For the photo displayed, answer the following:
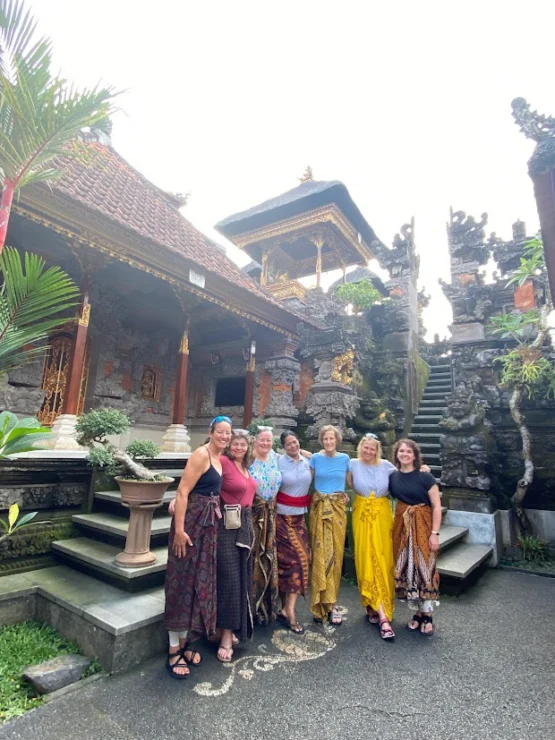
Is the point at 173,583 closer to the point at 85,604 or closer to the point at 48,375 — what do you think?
the point at 85,604

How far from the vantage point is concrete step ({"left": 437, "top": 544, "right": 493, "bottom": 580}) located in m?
4.26

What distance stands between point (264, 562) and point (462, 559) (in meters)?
2.89

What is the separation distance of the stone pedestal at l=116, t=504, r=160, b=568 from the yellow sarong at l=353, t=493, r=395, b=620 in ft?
5.75

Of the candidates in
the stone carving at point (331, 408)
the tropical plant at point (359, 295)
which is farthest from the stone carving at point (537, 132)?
the tropical plant at point (359, 295)

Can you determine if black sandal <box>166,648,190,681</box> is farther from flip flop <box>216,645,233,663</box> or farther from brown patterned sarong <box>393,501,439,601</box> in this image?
brown patterned sarong <box>393,501,439,601</box>

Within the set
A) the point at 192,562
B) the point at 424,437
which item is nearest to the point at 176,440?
the point at 192,562

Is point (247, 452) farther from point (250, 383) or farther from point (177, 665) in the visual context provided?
point (250, 383)

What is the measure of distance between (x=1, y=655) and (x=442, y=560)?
424cm

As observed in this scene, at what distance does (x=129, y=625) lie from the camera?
2615mm

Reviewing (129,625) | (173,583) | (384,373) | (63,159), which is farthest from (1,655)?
(384,373)

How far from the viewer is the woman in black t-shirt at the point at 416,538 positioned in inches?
129

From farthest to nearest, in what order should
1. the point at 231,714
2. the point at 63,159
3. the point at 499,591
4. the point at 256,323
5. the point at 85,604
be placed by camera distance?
the point at 256,323 < the point at 63,159 < the point at 499,591 < the point at 85,604 < the point at 231,714

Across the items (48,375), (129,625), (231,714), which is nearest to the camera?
(231,714)

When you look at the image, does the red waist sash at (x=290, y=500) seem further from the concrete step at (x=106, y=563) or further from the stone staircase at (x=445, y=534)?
the stone staircase at (x=445, y=534)
